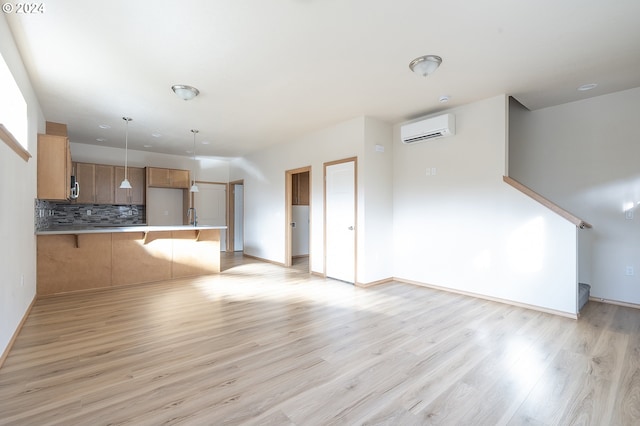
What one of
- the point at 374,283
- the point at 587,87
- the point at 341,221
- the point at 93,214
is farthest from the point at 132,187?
the point at 587,87

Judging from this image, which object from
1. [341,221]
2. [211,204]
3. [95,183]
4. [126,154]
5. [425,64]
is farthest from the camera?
[211,204]

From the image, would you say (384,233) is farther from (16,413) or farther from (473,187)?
(16,413)

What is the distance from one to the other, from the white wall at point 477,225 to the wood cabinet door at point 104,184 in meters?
5.91

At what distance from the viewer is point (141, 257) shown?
4.71m

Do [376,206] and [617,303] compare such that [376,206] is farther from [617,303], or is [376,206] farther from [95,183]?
[95,183]

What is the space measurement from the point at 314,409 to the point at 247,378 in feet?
1.84

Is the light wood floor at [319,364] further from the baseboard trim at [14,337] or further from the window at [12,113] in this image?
the window at [12,113]

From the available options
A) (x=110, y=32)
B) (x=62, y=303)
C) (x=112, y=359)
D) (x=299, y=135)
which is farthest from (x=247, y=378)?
(x=299, y=135)

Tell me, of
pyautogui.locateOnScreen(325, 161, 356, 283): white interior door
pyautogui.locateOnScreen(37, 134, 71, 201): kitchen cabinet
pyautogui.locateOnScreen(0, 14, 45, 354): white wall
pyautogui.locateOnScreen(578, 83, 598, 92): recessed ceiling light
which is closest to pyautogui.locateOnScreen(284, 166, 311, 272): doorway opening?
pyautogui.locateOnScreen(325, 161, 356, 283): white interior door

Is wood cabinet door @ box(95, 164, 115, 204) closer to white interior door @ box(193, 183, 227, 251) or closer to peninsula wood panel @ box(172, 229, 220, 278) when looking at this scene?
white interior door @ box(193, 183, 227, 251)

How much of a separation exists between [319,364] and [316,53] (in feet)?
8.75

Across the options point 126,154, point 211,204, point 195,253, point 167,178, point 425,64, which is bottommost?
point 195,253

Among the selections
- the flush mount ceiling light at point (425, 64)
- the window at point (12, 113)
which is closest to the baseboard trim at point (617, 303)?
the flush mount ceiling light at point (425, 64)

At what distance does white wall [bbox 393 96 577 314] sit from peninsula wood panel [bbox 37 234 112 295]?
4.50 meters
